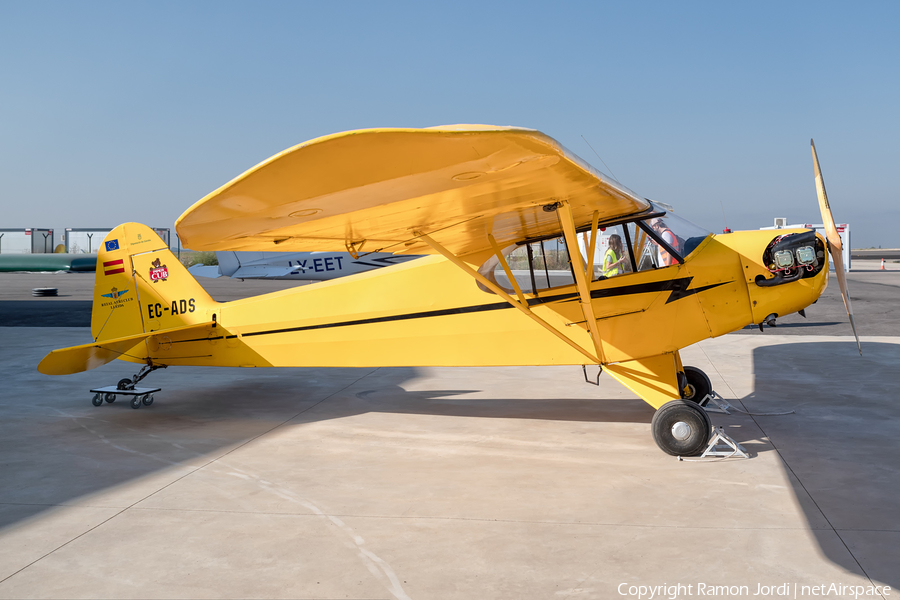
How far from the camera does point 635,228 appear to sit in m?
5.39

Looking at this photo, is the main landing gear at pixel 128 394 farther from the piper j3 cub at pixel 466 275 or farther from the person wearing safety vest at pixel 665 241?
the person wearing safety vest at pixel 665 241

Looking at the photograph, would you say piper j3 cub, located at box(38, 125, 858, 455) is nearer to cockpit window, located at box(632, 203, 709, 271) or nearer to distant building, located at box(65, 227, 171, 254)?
cockpit window, located at box(632, 203, 709, 271)

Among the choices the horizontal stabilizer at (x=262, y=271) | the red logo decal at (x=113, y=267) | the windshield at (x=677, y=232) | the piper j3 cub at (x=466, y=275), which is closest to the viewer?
the piper j3 cub at (x=466, y=275)

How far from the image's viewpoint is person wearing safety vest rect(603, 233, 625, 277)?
5.54 metres

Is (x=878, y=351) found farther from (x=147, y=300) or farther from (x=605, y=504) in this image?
(x=147, y=300)

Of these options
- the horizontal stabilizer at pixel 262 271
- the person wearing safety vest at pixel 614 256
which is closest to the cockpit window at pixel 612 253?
the person wearing safety vest at pixel 614 256

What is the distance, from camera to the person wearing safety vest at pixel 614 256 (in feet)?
18.2

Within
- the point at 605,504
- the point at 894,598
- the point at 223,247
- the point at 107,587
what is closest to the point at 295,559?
the point at 107,587

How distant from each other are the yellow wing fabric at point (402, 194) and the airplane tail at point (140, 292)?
2.37 metres

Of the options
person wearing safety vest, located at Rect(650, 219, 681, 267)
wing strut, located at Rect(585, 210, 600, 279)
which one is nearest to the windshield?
person wearing safety vest, located at Rect(650, 219, 681, 267)

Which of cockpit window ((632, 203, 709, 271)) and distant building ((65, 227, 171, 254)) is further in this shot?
distant building ((65, 227, 171, 254))

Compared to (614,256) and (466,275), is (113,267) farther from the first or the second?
(614,256)

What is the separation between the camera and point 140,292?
708cm

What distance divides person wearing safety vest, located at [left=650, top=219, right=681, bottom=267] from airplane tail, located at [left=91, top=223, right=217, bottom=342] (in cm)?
483
